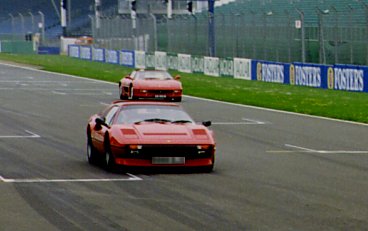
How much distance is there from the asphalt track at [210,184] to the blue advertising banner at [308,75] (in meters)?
16.2

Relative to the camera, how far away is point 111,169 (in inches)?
720

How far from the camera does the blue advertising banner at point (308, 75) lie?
152 feet

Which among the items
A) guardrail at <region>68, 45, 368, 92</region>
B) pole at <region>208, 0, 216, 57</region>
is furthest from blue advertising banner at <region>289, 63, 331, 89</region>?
pole at <region>208, 0, 216, 57</region>

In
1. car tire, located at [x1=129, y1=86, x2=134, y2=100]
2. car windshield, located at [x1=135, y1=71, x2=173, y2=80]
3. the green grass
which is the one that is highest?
car windshield, located at [x1=135, y1=71, x2=173, y2=80]

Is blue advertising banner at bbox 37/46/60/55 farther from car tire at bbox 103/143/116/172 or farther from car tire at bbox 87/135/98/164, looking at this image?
car tire at bbox 103/143/116/172

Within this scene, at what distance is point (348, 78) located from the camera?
143 feet

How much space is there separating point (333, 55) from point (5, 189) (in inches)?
1361

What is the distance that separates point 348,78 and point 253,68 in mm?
11709

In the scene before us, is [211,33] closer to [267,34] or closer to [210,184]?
[267,34]

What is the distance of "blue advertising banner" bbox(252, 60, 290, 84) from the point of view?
1999 inches

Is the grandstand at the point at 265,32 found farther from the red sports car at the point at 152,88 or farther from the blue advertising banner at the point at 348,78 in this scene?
the red sports car at the point at 152,88

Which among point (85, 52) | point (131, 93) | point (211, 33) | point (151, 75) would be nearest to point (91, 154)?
point (131, 93)

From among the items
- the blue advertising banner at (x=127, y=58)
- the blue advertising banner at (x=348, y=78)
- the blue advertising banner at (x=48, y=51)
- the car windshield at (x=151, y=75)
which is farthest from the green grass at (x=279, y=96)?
the blue advertising banner at (x=48, y=51)

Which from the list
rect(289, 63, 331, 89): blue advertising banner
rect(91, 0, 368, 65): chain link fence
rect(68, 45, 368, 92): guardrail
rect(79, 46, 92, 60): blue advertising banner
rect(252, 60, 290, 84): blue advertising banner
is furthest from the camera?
rect(79, 46, 92, 60): blue advertising banner
